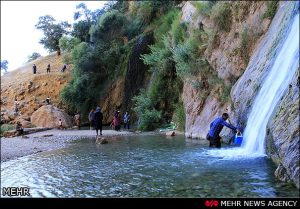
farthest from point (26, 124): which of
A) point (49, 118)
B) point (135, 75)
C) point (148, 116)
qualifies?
point (148, 116)

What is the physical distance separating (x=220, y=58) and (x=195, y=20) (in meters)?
4.17

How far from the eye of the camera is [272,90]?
11.7m

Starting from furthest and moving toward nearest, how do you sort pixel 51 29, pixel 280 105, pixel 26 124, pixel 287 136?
pixel 51 29 → pixel 26 124 → pixel 280 105 → pixel 287 136

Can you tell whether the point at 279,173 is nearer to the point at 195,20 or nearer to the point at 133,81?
the point at 195,20

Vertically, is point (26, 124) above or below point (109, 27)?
below

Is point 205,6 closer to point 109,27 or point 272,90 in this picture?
point 272,90

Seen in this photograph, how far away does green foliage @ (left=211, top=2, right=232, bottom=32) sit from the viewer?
60.5 feet

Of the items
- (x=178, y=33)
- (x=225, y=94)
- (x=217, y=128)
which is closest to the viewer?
(x=217, y=128)

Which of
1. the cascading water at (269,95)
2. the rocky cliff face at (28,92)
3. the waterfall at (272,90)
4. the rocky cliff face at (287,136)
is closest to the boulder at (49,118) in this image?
the rocky cliff face at (28,92)

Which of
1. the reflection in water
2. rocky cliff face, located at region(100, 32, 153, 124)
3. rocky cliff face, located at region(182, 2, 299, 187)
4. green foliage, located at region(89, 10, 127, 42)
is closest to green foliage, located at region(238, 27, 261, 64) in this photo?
rocky cliff face, located at region(182, 2, 299, 187)

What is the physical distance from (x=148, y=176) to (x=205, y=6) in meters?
13.4

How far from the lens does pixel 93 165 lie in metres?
11.2

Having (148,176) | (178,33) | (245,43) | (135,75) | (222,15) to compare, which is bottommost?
(148,176)

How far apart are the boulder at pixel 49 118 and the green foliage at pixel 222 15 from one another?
20580 millimetres
